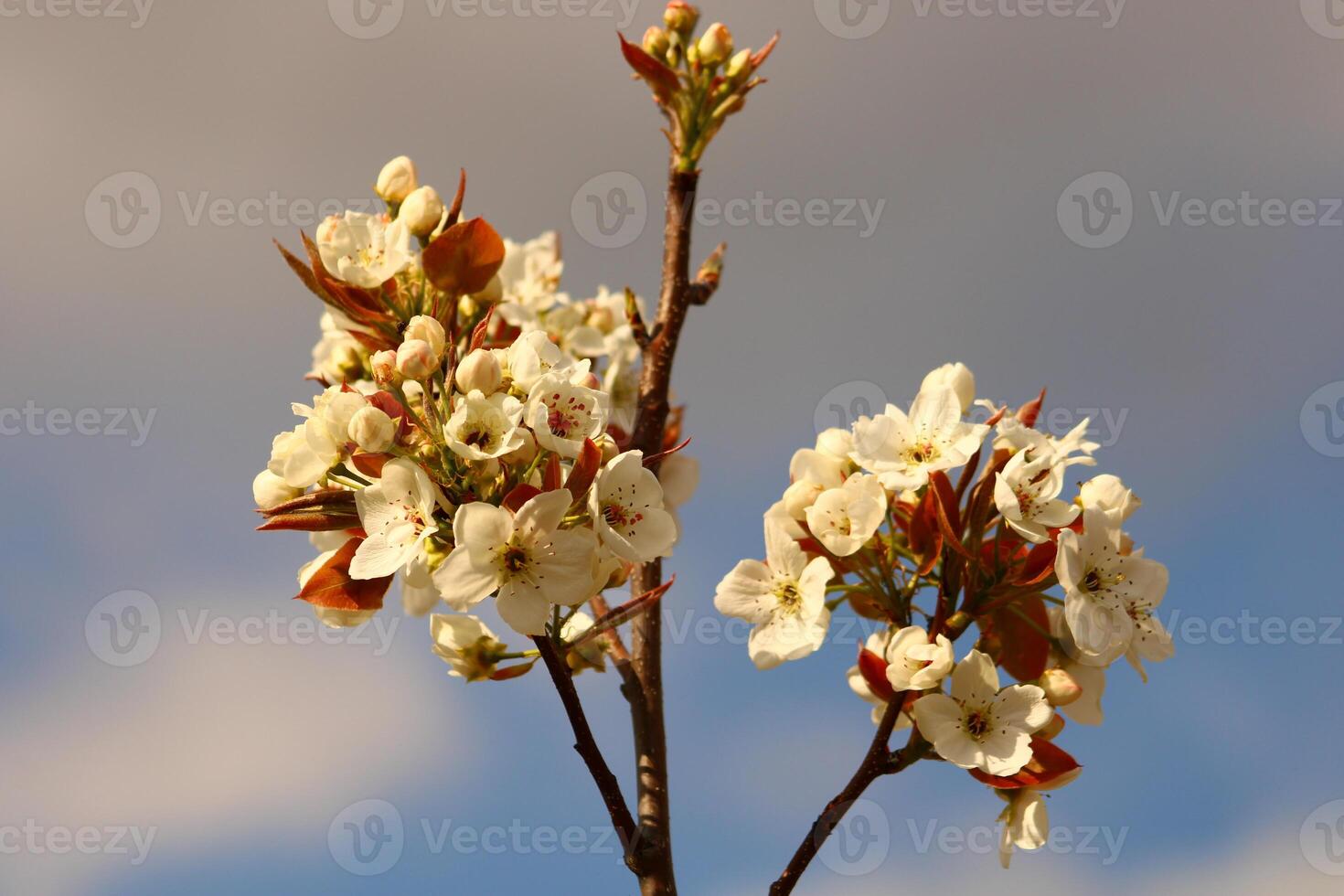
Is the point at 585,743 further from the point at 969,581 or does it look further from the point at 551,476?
the point at 969,581

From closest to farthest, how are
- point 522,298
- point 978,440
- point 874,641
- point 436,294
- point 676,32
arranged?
point 978,440, point 874,641, point 436,294, point 676,32, point 522,298

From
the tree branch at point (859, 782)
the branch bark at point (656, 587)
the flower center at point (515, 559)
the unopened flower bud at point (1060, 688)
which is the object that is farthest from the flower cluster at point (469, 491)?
the unopened flower bud at point (1060, 688)

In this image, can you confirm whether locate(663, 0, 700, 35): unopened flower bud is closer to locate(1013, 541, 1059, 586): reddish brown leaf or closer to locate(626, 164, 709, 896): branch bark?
locate(626, 164, 709, 896): branch bark

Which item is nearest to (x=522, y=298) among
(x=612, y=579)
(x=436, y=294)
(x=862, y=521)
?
(x=436, y=294)

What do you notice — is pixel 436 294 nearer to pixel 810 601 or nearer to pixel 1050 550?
pixel 810 601

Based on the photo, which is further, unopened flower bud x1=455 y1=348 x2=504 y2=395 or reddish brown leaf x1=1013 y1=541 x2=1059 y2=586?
reddish brown leaf x1=1013 y1=541 x2=1059 y2=586

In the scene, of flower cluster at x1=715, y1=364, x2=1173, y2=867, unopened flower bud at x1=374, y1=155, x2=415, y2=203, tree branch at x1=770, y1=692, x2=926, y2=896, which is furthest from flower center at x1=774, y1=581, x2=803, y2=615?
unopened flower bud at x1=374, y1=155, x2=415, y2=203

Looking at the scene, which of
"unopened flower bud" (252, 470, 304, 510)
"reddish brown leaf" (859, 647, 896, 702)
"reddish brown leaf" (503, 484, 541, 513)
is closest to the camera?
"reddish brown leaf" (503, 484, 541, 513)
